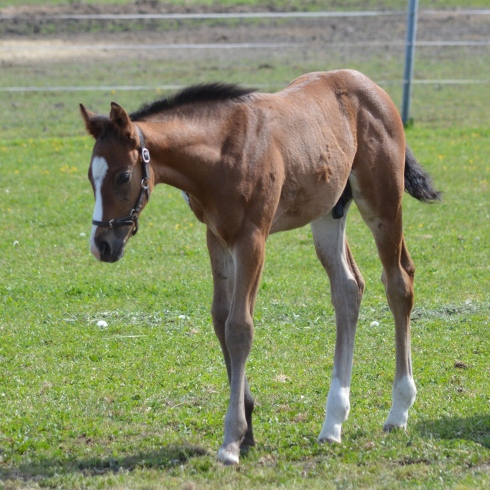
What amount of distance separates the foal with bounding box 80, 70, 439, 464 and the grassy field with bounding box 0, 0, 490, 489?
35 cm

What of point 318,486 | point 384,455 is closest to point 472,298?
point 384,455

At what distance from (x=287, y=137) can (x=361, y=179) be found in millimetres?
663

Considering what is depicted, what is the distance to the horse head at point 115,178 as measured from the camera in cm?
459

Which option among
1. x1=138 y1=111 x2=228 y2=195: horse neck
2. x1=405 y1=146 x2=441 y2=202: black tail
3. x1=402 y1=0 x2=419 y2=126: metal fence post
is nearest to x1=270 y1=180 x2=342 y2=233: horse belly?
x1=138 y1=111 x2=228 y2=195: horse neck

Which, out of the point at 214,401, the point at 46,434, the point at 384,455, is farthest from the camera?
the point at 214,401

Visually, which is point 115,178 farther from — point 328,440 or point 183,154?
point 328,440

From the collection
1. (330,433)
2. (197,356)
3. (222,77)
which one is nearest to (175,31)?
(222,77)

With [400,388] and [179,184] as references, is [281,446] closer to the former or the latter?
[400,388]

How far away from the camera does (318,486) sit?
4641 mm

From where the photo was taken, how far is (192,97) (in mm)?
5105

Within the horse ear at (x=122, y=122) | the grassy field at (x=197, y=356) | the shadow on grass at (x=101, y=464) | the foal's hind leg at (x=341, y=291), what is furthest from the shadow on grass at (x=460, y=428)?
the horse ear at (x=122, y=122)

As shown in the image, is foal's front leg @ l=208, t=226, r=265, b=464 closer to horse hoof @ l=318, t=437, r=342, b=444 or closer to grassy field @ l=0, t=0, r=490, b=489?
grassy field @ l=0, t=0, r=490, b=489

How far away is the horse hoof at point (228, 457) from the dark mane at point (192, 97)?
6.10 ft

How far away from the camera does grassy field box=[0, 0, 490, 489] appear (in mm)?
4953
